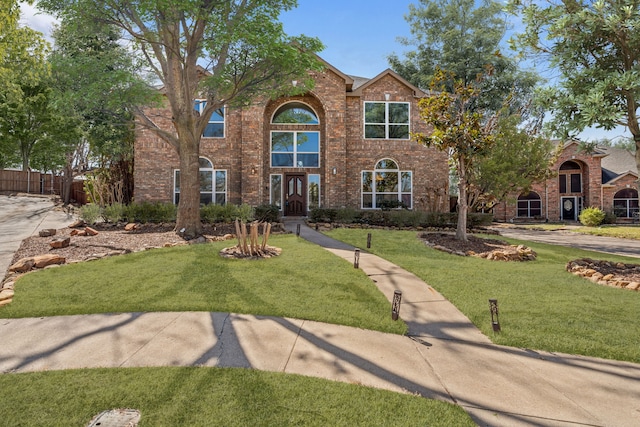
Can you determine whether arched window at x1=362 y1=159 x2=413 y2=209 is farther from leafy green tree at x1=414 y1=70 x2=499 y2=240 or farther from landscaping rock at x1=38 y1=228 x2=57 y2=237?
landscaping rock at x1=38 y1=228 x2=57 y2=237

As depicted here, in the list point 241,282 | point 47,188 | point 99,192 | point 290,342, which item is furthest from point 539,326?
point 47,188

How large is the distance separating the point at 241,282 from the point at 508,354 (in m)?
4.04

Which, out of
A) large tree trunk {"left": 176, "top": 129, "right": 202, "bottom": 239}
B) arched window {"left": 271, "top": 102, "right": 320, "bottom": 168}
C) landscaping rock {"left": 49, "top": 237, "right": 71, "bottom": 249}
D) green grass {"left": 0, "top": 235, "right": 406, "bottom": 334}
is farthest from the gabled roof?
landscaping rock {"left": 49, "top": 237, "right": 71, "bottom": 249}

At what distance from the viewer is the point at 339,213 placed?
15.1 metres

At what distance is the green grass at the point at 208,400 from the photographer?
7.35 ft

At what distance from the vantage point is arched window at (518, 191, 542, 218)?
27266mm

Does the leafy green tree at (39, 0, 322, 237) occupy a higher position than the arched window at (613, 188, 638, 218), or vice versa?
the leafy green tree at (39, 0, 322, 237)

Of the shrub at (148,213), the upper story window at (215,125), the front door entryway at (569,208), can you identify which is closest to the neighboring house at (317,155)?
the upper story window at (215,125)

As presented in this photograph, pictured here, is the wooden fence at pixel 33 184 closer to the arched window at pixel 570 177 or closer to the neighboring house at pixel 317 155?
the neighboring house at pixel 317 155

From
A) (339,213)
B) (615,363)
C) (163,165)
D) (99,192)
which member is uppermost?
(163,165)

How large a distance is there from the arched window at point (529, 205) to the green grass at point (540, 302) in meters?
21.8

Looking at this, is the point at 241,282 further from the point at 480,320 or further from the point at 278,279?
the point at 480,320

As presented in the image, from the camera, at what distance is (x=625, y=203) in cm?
2606

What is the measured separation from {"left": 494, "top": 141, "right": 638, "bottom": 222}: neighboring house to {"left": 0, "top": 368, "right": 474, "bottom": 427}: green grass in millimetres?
27988
